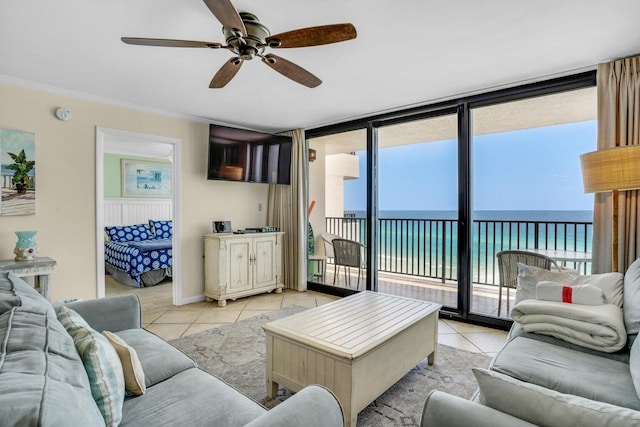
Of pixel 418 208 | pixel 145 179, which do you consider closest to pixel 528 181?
pixel 418 208

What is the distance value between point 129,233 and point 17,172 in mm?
3067

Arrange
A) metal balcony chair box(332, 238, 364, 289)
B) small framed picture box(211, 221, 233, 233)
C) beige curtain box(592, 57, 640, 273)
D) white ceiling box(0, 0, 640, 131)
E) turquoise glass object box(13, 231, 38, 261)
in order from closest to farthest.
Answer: white ceiling box(0, 0, 640, 131), beige curtain box(592, 57, 640, 273), turquoise glass object box(13, 231, 38, 261), small framed picture box(211, 221, 233, 233), metal balcony chair box(332, 238, 364, 289)

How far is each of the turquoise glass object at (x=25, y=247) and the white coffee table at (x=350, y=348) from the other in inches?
92.5

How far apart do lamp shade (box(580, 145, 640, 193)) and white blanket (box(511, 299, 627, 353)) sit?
2.67 ft

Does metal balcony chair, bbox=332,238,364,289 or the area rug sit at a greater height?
metal balcony chair, bbox=332,238,364,289

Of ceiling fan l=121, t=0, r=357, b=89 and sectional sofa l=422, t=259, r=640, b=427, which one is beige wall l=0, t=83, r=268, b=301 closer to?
ceiling fan l=121, t=0, r=357, b=89

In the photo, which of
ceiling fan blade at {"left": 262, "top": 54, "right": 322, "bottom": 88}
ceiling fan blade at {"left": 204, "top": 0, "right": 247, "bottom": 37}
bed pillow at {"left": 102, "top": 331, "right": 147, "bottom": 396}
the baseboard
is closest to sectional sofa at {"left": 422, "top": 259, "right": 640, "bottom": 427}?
A: bed pillow at {"left": 102, "top": 331, "right": 147, "bottom": 396}

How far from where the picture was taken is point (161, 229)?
6211 millimetres

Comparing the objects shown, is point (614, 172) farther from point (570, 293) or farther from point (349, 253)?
point (349, 253)

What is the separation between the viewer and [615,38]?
7.25ft

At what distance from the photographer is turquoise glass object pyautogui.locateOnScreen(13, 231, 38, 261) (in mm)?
2746

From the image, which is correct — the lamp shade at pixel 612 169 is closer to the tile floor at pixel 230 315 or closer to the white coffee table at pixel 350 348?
the white coffee table at pixel 350 348

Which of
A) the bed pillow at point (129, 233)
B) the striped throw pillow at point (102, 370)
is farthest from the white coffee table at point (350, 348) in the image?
the bed pillow at point (129, 233)

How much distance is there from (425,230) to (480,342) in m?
2.31
